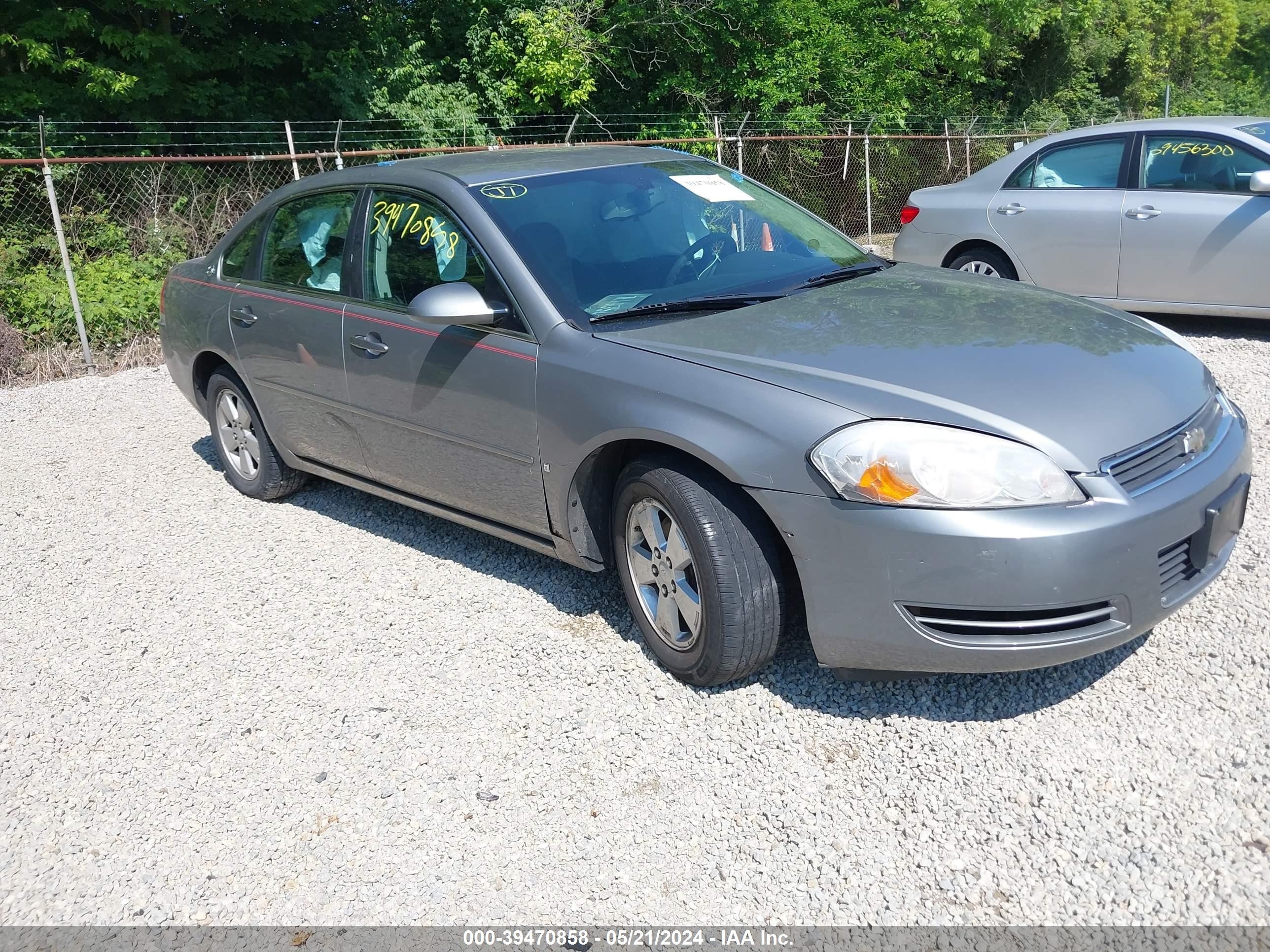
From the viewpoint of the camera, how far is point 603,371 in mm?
3477

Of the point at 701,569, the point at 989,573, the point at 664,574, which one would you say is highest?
the point at 989,573

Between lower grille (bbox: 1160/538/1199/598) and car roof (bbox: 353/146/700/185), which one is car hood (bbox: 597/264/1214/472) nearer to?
lower grille (bbox: 1160/538/1199/598)

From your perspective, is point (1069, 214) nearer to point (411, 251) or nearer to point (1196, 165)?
point (1196, 165)

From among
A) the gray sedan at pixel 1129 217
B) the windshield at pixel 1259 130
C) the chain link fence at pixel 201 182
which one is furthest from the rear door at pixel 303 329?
the windshield at pixel 1259 130

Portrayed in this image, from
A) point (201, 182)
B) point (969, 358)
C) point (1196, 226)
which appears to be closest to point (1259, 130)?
point (1196, 226)

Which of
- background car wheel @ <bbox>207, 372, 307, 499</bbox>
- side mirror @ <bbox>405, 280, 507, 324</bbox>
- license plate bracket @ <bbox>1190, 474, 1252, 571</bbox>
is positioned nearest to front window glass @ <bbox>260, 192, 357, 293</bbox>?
background car wheel @ <bbox>207, 372, 307, 499</bbox>

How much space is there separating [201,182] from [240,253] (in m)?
8.52

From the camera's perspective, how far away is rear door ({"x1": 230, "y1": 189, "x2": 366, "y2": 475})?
465cm

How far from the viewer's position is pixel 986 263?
325 inches

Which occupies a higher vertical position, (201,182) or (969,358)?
(201,182)

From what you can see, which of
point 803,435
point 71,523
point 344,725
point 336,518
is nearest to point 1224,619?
point 803,435

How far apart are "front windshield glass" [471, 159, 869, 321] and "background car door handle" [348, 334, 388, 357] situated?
2.34 feet

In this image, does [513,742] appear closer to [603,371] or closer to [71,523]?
[603,371]

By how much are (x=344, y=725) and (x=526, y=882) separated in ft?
3.45
